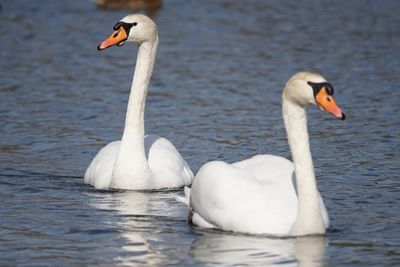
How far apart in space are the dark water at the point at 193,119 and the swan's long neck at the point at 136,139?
181 millimetres

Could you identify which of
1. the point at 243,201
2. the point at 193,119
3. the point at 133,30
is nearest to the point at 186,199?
the point at 243,201

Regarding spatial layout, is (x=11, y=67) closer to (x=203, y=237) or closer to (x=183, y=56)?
(x=183, y=56)

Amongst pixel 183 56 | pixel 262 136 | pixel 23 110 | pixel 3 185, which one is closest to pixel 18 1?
pixel 183 56

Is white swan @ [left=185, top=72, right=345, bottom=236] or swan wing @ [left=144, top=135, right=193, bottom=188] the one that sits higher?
white swan @ [left=185, top=72, right=345, bottom=236]

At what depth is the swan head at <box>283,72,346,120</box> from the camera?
922cm

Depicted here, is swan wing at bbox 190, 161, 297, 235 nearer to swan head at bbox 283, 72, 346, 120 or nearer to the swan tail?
the swan tail

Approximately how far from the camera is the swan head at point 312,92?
922cm

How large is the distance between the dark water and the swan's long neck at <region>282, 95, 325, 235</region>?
12cm

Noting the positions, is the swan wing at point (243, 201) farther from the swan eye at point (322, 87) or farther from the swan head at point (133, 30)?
the swan head at point (133, 30)

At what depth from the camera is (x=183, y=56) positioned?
68.5ft

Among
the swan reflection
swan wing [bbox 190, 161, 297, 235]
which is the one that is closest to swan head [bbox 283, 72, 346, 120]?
swan wing [bbox 190, 161, 297, 235]

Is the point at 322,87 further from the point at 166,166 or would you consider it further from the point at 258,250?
the point at 166,166

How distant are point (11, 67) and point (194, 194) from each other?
1005 cm

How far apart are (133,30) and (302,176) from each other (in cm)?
335
